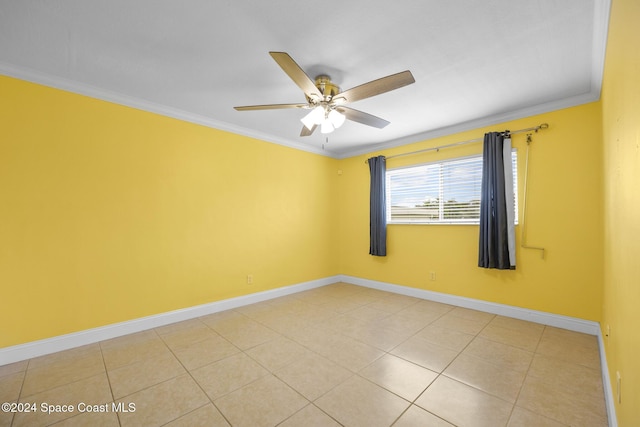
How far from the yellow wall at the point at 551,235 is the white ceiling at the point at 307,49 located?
1.37 ft

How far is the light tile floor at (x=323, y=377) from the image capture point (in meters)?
1.60

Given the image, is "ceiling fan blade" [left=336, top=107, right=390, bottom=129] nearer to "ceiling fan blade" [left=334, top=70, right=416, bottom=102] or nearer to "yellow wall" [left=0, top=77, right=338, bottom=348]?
"ceiling fan blade" [left=334, top=70, right=416, bottom=102]

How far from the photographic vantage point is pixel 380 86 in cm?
191

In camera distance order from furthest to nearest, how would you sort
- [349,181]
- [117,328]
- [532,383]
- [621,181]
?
[349,181], [117,328], [532,383], [621,181]

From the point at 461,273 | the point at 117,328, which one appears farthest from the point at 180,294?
the point at 461,273

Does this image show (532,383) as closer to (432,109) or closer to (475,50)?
(475,50)

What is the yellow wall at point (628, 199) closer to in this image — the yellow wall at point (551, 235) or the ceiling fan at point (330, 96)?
the ceiling fan at point (330, 96)

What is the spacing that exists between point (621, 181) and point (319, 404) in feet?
7.24

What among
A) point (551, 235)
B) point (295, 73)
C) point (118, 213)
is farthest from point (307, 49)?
→ point (551, 235)

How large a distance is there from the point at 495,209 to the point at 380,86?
7.70 feet

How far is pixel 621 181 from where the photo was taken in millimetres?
1357

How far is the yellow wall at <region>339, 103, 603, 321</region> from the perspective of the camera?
2.69m

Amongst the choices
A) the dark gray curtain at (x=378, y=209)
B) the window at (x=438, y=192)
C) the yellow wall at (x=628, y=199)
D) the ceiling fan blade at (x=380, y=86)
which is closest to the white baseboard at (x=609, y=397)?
the yellow wall at (x=628, y=199)

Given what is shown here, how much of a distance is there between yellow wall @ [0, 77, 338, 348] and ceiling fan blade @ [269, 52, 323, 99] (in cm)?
196
